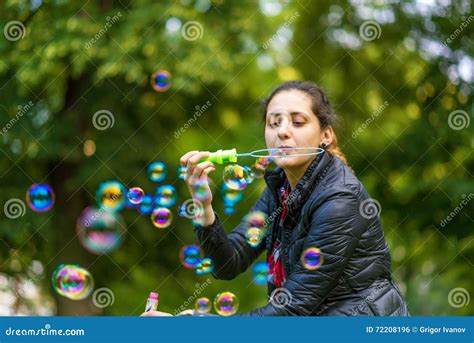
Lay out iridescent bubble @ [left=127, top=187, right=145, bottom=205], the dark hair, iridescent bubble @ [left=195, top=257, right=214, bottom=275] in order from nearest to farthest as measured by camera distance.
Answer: the dark hair
iridescent bubble @ [left=195, top=257, right=214, bottom=275]
iridescent bubble @ [left=127, top=187, right=145, bottom=205]

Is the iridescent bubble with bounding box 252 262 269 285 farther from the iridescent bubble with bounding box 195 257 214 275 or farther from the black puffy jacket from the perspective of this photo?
the black puffy jacket

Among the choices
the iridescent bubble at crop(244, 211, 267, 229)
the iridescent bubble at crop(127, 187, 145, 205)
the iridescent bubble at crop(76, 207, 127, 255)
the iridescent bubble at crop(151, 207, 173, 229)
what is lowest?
the iridescent bubble at crop(76, 207, 127, 255)

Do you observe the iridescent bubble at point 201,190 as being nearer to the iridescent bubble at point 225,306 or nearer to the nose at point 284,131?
the nose at point 284,131

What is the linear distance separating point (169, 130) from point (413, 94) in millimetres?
2231

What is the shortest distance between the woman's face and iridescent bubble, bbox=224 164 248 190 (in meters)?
0.54

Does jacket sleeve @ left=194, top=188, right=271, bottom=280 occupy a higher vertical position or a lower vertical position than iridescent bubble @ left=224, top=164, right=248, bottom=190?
lower

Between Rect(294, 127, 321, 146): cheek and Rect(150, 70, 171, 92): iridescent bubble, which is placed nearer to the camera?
Rect(294, 127, 321, 146): cheek

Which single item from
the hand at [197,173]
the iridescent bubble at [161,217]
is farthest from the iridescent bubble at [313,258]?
the iridescent bubble at [161,217]

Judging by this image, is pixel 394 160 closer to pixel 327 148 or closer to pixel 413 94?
pixel 413 94

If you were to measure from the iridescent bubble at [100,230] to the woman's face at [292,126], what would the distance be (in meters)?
3.15

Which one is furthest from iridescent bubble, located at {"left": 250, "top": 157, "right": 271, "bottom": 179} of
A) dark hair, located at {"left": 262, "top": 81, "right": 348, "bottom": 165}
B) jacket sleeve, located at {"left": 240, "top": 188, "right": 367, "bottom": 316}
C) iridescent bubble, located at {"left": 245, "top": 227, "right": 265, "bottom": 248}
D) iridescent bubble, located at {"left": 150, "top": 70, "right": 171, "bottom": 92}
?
iridescent bubble, located at {"left": 150, "top": 70, "right": 171, "bottom": 92}

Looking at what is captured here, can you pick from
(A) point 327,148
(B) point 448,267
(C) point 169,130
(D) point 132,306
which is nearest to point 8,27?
(C) point 169,130

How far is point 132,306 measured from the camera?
645 cm

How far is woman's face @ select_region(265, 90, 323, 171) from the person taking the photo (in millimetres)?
2726
